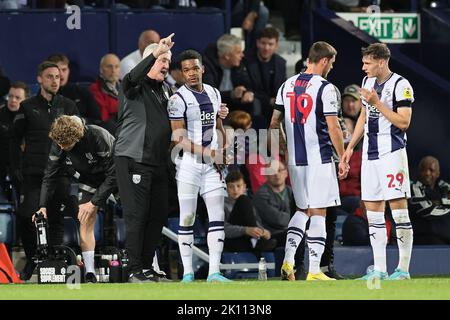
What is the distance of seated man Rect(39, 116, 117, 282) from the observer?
1467 centimetres

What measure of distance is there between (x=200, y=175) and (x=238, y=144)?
3722 millimetres

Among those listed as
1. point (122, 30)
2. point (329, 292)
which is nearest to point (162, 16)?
point (122, 30)

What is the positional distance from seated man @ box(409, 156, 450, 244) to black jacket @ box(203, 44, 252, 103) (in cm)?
256

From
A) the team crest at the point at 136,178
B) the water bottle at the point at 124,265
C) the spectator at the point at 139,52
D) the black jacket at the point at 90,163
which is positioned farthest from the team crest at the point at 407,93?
the spectator at the point at 139,52

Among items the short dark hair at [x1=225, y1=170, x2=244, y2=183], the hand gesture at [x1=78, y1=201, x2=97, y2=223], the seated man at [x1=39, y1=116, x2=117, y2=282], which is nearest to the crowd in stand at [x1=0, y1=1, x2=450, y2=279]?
the short dark hair at [x1=225, y1=170, x2=244, y2=183]

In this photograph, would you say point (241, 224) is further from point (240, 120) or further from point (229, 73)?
point (229, 73)

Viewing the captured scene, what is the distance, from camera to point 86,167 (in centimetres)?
1501

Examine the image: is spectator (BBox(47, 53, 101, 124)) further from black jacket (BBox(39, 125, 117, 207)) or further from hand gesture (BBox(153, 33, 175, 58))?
hand gesture (BBox(153, 33, 175, 58))

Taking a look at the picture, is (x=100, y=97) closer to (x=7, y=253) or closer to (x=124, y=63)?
(x=124, y=63)

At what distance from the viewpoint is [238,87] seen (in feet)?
60.0

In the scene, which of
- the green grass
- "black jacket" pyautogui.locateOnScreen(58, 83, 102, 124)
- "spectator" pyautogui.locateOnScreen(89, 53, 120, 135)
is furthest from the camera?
"spectator" pyautogui.locateOnScreen(89, 53, 120, 135)

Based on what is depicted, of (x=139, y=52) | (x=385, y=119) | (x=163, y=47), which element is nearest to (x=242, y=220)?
(x=139, y=52)

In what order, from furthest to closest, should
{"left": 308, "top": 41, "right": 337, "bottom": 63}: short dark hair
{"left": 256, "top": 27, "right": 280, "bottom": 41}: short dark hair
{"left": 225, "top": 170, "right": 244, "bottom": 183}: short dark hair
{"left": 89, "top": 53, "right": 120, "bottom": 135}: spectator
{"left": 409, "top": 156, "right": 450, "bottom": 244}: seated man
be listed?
{"left": 256, "top": 27, "right": 280, "bottom": 41}: short dark hair
{"left": 89, "top": 53, "right": 120, "bottom": 135}: spectator
{"left": 409, "top": 156, "right": 450, "bottom": 244}: seated man
{"left": 225, "top": 170, "right": 244, "bottom": 183}: short dark hair
{"left": 308, "top": 41, "right": 337, "bottom": 63}: short dark hair

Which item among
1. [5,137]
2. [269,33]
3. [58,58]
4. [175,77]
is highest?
[269,33]
